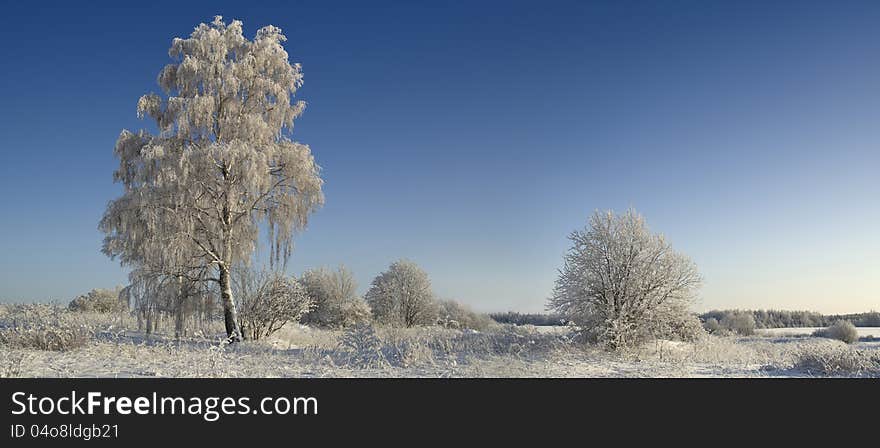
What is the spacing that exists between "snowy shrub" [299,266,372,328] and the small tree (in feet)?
Answer: 4.79

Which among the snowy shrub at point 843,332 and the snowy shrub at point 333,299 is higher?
the snowy shrub at point 333,299

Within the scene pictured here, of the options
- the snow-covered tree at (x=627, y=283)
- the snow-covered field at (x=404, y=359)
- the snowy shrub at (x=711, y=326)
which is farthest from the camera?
the snowy shrub at (x=711, y=326)

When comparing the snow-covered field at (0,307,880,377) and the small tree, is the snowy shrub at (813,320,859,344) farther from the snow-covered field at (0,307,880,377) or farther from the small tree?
the snow-covered field at (0,307,880,377)

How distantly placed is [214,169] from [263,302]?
5684mm

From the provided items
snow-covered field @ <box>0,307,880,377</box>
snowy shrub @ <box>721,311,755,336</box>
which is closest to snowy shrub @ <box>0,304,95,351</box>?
snow-covered field @ <box>0,307,880,377</box>

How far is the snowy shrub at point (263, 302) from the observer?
64.8ft

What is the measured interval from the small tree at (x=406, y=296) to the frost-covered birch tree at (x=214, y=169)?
2090 centimetres

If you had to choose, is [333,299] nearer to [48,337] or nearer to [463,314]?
[463,314]

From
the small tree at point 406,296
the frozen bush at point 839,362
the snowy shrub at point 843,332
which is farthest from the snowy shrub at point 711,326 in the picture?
the small tree at point 406,296

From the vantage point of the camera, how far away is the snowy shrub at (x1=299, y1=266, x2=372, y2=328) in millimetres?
39219

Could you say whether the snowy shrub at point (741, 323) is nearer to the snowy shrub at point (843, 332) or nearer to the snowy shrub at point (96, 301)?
the snowy shrub at point (843, 332)
